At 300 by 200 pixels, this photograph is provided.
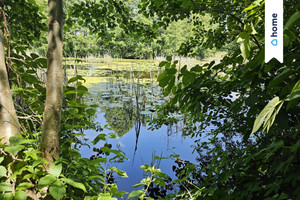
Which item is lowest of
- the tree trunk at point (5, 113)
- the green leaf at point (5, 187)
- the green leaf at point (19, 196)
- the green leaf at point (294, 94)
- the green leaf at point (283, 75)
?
the green leaf at point (19, 196)

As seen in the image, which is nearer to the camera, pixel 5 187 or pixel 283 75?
pixel 283 75

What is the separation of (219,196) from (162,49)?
98.8ft

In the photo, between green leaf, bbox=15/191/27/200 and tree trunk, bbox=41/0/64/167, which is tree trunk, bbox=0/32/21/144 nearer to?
tree trunk, bbox=41/0/64/167

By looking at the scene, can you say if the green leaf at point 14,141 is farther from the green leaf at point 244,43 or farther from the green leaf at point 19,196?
the green leaf at point 244,43

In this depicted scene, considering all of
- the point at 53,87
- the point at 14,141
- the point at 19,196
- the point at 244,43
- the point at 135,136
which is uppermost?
the point at 244,43

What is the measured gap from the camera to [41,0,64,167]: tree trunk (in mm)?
1028

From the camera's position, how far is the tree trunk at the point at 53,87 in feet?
3.37

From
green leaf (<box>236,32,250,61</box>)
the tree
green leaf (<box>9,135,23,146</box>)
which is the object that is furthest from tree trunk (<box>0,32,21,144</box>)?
green leaf (<box>236,32,250,61</box>)

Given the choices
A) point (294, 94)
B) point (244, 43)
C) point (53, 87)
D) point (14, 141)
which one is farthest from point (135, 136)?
point (294, 94)

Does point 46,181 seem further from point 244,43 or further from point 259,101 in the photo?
point 259,101

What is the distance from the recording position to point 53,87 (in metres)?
1.06

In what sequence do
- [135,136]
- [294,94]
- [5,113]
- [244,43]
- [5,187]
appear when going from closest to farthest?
[294,94] → [244,43] → [5,187] → [5,113] → [135,136]

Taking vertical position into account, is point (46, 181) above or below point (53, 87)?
below

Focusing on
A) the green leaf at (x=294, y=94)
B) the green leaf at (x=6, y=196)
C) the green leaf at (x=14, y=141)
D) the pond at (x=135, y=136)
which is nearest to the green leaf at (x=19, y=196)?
the green leaf at (x=6, y=196)
